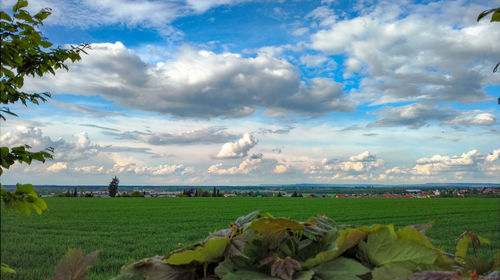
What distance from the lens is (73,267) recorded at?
3.60 ft

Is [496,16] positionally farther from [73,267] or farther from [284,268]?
[73,267]

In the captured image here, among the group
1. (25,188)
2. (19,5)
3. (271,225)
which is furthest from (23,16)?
(271,225)

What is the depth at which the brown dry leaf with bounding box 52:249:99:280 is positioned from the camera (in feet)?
3.52

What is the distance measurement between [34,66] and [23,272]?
7.28 metres

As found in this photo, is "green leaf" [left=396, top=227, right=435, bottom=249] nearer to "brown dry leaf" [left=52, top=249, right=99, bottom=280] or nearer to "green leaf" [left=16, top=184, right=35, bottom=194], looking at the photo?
"brown dry leaf" [left=52, top=249, right=99, bottom=280]

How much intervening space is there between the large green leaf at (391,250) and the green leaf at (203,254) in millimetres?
450

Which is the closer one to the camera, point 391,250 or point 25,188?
point 391,250

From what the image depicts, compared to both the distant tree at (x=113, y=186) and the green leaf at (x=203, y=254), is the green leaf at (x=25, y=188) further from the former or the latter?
the distant tree at (x=113, y=186)

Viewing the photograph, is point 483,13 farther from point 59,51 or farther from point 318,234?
point 59,51

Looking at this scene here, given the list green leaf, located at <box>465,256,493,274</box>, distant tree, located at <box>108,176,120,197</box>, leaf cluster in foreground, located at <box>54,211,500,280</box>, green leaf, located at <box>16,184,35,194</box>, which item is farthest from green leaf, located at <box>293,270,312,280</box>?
distant tree, located at <box>108,176,120,197</box>

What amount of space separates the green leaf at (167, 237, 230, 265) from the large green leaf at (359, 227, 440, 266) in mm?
450

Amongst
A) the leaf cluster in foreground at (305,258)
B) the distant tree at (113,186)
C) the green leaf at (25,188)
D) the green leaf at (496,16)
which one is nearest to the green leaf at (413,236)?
the leaf cluster in foreground at (305,258)

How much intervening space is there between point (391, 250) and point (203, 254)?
1.90 feet

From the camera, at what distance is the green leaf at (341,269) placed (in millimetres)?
945
